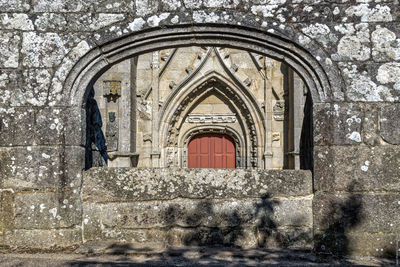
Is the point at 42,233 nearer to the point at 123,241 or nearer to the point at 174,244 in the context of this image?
the point at 123,241

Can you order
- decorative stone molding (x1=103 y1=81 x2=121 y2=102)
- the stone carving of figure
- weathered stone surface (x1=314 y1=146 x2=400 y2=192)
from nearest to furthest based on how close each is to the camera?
weathered stone surface (x1=314 y1=146 x2=400 y2=192) → the stone carving of figure → decorative stone molding (x1=103 y1=81 x2=121 y2=102)

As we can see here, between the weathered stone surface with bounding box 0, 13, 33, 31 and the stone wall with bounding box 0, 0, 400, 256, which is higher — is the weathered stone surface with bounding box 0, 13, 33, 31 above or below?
above

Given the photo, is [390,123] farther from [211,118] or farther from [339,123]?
[211,118]

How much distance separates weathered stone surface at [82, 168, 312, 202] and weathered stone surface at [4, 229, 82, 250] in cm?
37

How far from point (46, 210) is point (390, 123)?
3.03 meters

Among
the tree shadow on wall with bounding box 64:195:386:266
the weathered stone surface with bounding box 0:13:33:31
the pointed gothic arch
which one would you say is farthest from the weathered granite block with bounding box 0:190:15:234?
the pointed gothic arch

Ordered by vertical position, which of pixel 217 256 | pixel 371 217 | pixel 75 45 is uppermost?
pixel 75 45

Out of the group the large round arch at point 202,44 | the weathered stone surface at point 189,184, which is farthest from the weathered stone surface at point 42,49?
the weathered stone surface at point 189,184

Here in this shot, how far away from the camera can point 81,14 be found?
11.9 ft

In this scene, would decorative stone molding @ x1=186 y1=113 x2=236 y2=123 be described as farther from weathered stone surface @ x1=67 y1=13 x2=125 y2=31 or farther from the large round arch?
weathered stone surface @ x1=67 y1=13 x2=125 y2=31

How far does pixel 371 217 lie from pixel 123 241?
6.90 feet

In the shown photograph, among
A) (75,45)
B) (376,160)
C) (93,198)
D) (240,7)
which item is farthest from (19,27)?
(376,160)

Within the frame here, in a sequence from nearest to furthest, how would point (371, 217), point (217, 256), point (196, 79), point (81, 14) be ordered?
point (217, 256), point (371, 217), point (81, 14), point (196, 79)

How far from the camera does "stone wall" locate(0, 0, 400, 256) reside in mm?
3461
